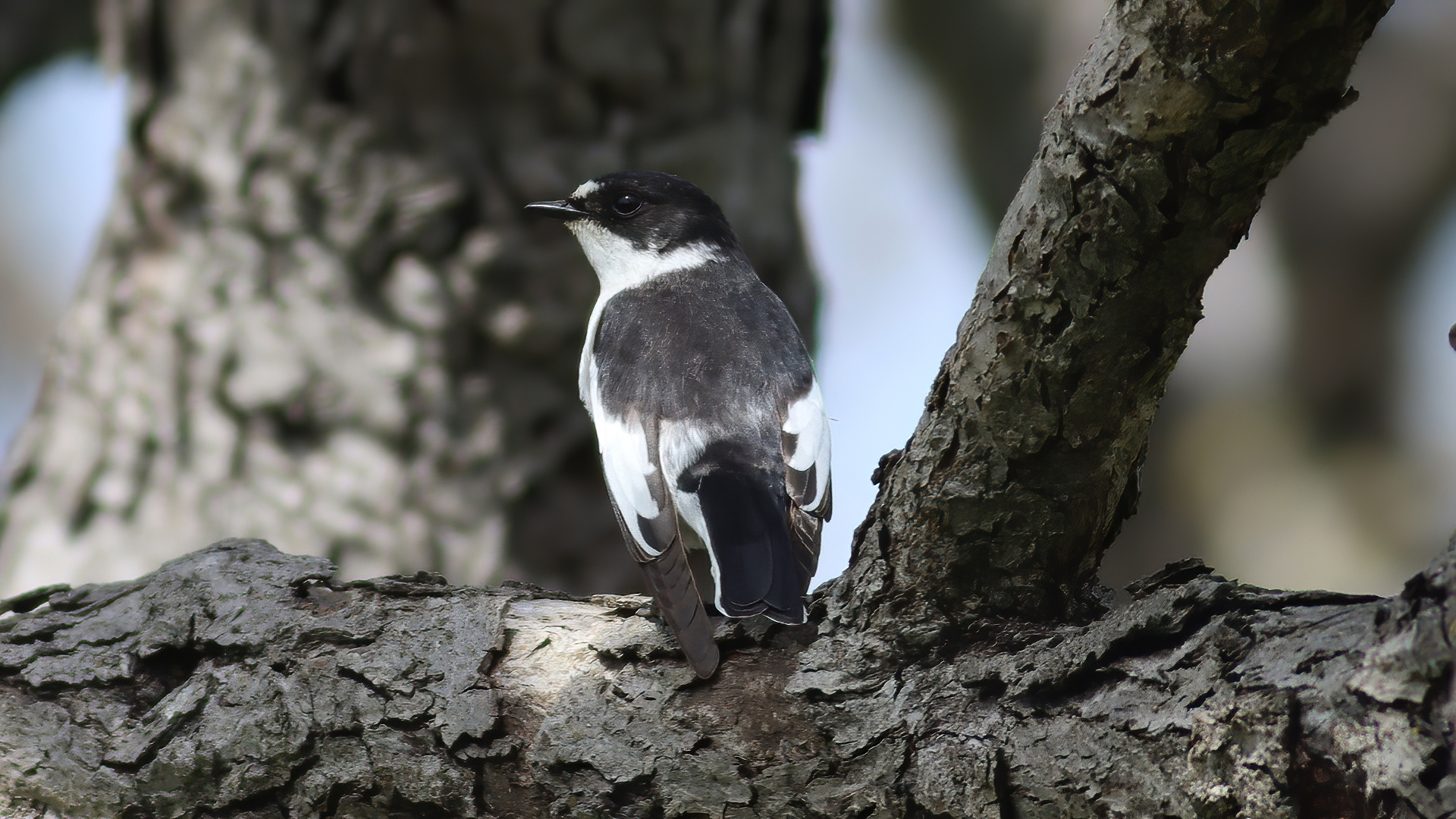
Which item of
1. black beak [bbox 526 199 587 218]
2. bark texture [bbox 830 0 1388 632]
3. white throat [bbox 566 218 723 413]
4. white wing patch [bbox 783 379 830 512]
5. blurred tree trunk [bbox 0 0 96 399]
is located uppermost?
blurred tree trunk [bbox 0 0 96 399]

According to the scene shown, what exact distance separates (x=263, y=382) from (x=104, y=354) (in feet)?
2.73

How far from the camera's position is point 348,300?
5.00 metres

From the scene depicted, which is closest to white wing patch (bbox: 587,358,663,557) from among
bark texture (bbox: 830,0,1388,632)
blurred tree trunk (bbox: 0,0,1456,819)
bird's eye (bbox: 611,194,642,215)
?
blurred tree trunk (bbox: 0,0,1456,819)

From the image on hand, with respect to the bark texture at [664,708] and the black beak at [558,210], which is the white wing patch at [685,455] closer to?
the bark texture at [664,708]

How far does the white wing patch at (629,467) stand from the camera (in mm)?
3271

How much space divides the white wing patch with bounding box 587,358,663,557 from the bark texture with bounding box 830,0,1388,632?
85 cm

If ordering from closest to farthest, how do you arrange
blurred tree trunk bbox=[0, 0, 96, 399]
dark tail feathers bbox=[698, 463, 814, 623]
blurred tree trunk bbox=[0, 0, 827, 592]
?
dark tail feathers bbox=[698, 463, 814, 623] → blurred tree trunk bbox=[0, 0, 827, 592] → blurred tree trunk bbox=[0, 0, 96, 399]

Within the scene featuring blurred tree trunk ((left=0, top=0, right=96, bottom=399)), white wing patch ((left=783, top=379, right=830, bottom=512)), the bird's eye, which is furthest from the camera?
blurred tree trunk ((left=0, top=0, right=96, bottom=399))

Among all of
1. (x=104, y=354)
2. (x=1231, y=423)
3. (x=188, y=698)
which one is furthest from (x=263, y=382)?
(x=1231, y=423)

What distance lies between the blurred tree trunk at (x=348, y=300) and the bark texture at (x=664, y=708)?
181cm

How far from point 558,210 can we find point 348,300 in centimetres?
105

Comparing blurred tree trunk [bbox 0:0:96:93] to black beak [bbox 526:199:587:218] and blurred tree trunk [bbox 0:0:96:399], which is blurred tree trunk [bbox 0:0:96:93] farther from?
black beak [bbox 526:199:587:218]

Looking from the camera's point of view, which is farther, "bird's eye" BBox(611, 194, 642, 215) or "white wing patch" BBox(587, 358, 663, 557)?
"bird's eye" BBox(611, 194, 642, 215)

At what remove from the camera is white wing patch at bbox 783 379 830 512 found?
3203 mm
